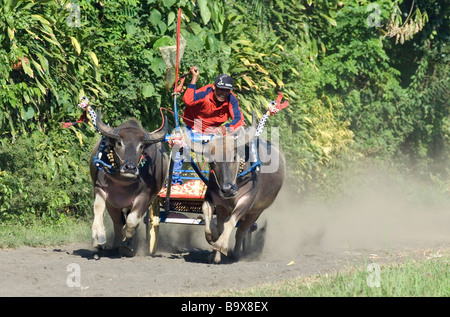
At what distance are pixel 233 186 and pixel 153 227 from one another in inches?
72.7

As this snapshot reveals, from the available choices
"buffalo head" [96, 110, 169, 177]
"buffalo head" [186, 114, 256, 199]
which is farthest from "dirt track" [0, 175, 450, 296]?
"buffalo head" [96, 110, 169, 177]

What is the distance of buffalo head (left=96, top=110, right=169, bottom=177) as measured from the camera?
373 inches

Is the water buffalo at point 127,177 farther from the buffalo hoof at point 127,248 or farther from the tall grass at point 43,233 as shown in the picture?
the tall grass at point 43,233

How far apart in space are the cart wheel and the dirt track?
187 mm

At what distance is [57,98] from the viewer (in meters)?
12.1

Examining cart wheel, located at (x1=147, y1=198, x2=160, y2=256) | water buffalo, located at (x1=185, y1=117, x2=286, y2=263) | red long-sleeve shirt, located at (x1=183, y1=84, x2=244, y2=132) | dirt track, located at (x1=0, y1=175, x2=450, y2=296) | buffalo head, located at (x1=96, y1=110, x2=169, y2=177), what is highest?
red long-sleeve shirt, located at (x1=183, y1=84, x2=244, y2=132)

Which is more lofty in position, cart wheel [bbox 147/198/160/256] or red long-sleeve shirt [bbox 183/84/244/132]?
red long-sleeve shirt [bbox 183/84/244/132]

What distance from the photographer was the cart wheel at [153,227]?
10.9 metres

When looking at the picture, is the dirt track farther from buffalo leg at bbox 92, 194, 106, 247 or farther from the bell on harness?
the bell on harness

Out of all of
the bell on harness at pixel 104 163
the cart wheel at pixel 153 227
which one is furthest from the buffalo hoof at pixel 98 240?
the cart wheel at pixel 153 227

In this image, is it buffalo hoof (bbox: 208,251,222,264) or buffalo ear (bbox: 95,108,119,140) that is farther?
buffalo hoof (bbox: 208,251,222,264)

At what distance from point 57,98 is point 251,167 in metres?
3.58

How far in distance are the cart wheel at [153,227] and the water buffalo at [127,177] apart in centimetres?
43
